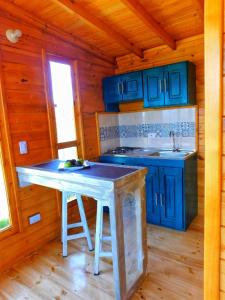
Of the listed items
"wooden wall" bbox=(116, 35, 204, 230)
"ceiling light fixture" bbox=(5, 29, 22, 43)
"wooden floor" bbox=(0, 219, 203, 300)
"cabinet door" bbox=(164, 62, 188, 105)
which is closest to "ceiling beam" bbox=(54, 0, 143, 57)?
"wooden wall" bbox=(116, 35, 204, 230)

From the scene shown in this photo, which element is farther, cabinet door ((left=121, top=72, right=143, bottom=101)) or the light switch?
cabinet door ((left=121, top=72, right=143, bottom=101))

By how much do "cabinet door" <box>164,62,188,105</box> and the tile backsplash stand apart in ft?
1.04

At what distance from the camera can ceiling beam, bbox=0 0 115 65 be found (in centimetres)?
220

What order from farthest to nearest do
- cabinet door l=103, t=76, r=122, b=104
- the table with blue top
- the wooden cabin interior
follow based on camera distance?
cabinet door l=103, t=76, r=122, b=104 < the wooden cabin interior < the table with blue top

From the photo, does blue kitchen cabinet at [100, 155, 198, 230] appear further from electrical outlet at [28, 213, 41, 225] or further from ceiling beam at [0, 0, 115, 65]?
ceiling beam at [0, 0, 115, 65]

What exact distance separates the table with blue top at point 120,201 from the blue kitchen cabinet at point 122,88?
59.3 inches

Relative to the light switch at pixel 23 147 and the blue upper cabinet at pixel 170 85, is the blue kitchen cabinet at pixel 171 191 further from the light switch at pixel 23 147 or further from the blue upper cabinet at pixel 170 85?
the light switch at pixel 23 147

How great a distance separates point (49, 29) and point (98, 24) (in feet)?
1.95

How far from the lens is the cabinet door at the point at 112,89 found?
3.27 m

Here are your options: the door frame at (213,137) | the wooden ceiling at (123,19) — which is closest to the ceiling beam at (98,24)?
the wooden ceiling at (123,19)

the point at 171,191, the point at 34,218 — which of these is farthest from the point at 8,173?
the point at 171,191

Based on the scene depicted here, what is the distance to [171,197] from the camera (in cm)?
275

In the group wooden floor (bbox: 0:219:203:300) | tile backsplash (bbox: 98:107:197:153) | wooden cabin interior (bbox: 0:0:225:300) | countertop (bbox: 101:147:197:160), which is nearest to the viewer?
wooden floor (bbox: 0:219:203:300)

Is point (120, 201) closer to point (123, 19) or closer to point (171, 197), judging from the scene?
point (171, 197)
